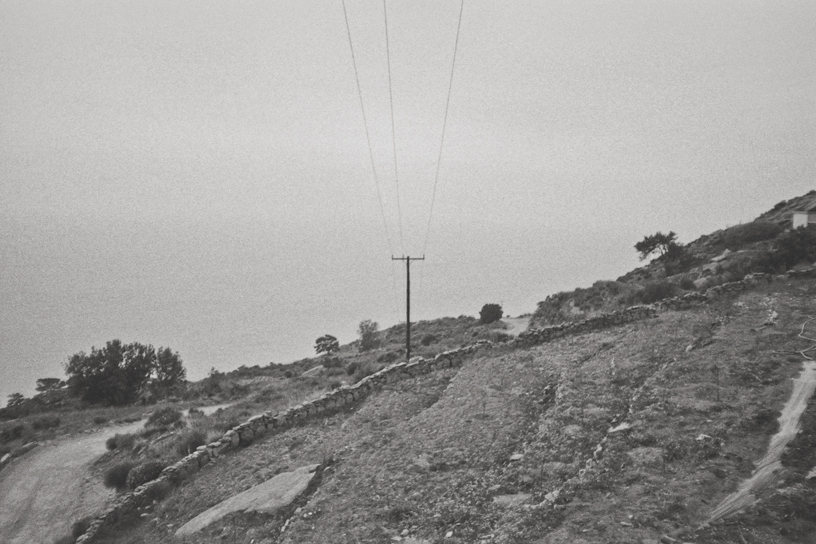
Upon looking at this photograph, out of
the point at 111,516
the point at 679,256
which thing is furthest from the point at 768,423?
the point at 679,256

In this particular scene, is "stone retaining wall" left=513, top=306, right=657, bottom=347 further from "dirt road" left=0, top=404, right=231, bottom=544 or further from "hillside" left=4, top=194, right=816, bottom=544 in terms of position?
"dirt road" left=0, top=404, right=231, bottom=544

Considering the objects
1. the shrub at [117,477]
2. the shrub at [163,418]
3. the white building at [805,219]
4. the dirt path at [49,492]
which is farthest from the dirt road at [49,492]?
the white building at [805,219]

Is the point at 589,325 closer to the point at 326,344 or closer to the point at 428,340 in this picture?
the point at 428,340

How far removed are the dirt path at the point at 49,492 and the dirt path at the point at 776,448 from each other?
19.1 m

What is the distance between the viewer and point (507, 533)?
7492 mm

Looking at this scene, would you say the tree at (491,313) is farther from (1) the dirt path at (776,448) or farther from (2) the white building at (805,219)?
(1) the dirt path at (776,448)

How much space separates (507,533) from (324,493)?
4957 millimetres

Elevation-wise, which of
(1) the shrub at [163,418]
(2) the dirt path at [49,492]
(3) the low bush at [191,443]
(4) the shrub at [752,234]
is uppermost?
(4) the shrub at [752,234]

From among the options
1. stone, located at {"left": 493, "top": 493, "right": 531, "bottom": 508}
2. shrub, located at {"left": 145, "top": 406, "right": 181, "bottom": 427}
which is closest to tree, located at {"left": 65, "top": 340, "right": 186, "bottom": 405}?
shrub, located at {"left": 145, "top": 406, "right": 181, "bottom": 427}

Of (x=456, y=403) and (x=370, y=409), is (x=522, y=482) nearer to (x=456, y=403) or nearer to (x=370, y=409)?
(x=456, y=403)

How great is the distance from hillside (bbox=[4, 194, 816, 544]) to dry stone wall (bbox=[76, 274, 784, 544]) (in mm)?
133

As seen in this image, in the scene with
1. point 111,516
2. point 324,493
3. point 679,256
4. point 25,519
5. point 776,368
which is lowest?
point 25,519

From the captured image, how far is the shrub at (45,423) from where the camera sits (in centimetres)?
2934

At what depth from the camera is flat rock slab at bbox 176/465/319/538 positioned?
10.8 m
